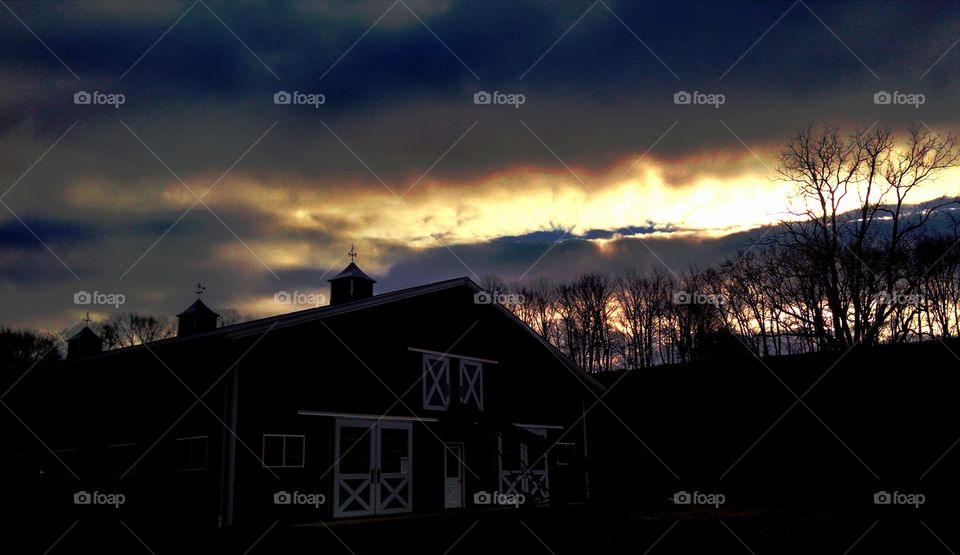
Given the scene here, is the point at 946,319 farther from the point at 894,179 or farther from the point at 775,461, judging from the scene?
the point at 775,461

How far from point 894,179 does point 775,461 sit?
12830mm

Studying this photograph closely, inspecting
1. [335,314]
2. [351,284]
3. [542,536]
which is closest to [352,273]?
[351,284]

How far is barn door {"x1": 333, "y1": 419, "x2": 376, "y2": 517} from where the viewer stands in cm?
1684

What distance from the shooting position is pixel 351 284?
2625 cm

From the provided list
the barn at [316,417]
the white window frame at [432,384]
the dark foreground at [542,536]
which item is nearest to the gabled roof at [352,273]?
the barn at [316,417]

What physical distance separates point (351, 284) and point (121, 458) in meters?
10.2

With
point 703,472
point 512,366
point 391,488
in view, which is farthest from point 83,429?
point 703,472

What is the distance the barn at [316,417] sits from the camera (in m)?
15.4

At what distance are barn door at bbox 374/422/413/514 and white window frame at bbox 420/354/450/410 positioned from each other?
3.23 feet

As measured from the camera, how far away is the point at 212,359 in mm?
15602

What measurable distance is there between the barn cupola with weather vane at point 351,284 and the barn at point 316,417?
5794 mm

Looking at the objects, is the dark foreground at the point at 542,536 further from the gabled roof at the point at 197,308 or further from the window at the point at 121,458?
the gabled roof at the point at 197,308

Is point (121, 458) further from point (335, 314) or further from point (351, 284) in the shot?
point (351, 284)

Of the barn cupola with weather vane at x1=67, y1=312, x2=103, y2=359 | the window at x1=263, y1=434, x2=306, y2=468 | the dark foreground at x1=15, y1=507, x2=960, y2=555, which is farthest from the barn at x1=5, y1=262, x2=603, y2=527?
the barn cupola with weather vane at x1=67, y1=312, x2=103, y2=359
